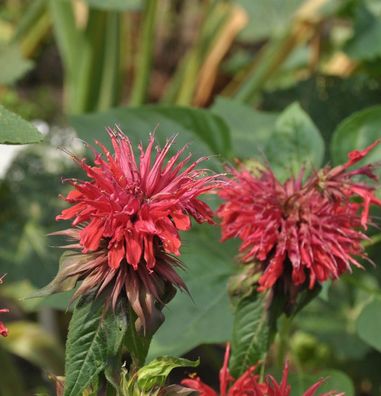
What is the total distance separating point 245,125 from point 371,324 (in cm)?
47

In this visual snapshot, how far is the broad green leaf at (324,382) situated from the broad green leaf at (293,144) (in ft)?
0.81

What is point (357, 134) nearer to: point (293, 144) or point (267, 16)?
point (293, 144)

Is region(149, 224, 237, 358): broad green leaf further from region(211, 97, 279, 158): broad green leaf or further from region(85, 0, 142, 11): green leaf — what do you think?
region(85, 0, 142, 11): green leaf

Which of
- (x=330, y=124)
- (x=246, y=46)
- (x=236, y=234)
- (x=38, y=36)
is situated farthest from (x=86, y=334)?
(x=246, y=46)

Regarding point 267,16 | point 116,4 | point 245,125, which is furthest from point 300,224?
point 267,16

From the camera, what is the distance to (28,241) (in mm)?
1564

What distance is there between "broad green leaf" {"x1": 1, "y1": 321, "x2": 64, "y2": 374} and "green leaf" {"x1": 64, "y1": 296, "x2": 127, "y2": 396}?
83cm

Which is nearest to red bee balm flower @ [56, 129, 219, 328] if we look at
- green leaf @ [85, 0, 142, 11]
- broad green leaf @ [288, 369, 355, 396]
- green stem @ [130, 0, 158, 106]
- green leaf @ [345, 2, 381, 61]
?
broad green leaf @ [288, 369, 355, 396]

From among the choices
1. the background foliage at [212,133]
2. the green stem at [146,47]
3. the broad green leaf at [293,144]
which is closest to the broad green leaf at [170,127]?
the background foliage at [212,133]

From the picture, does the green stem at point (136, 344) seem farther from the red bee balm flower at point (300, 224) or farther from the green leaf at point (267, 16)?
the green leaf at point (267, 16)

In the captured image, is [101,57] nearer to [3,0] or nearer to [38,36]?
[38,36]

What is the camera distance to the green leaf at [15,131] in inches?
25.0

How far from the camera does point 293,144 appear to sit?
3.64 feet

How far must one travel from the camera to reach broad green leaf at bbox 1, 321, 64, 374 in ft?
4.82
